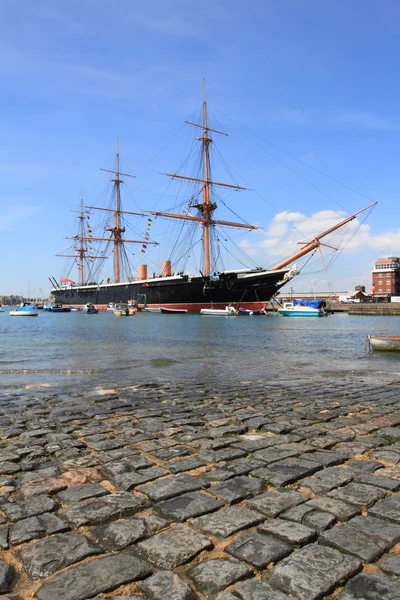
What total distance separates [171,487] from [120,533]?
0.89 metres

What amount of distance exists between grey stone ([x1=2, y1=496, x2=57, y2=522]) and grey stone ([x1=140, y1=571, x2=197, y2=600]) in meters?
1.34

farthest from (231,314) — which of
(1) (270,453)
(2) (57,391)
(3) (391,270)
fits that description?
(3) (391,270)

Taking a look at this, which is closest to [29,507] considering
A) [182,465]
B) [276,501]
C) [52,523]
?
[52,523]

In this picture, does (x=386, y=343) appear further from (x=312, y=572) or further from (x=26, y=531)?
(x=26, y=531)

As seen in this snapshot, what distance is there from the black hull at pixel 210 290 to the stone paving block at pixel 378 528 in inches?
2534

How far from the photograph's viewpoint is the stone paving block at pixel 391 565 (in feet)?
8.84

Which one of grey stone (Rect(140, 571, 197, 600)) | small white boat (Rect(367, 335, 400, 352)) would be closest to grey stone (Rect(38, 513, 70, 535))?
grey stone (Rect(140, 571, 197, 600))

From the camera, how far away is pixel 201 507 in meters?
3.58

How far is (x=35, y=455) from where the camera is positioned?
16.6 ft

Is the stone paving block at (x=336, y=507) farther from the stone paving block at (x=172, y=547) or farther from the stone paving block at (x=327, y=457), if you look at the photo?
the stone paving block at (x=172, y=547)

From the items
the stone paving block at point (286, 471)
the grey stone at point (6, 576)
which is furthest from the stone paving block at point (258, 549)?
the grey stone at point (6, 576)

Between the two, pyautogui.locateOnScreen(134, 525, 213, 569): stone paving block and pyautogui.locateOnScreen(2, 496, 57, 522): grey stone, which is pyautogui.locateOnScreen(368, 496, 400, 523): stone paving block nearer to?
pyautogui.locateOnScreen(134, 525, 213, 569): stone paving block

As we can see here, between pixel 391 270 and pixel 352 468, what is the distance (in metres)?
152

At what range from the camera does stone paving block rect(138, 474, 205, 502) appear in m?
3.85
